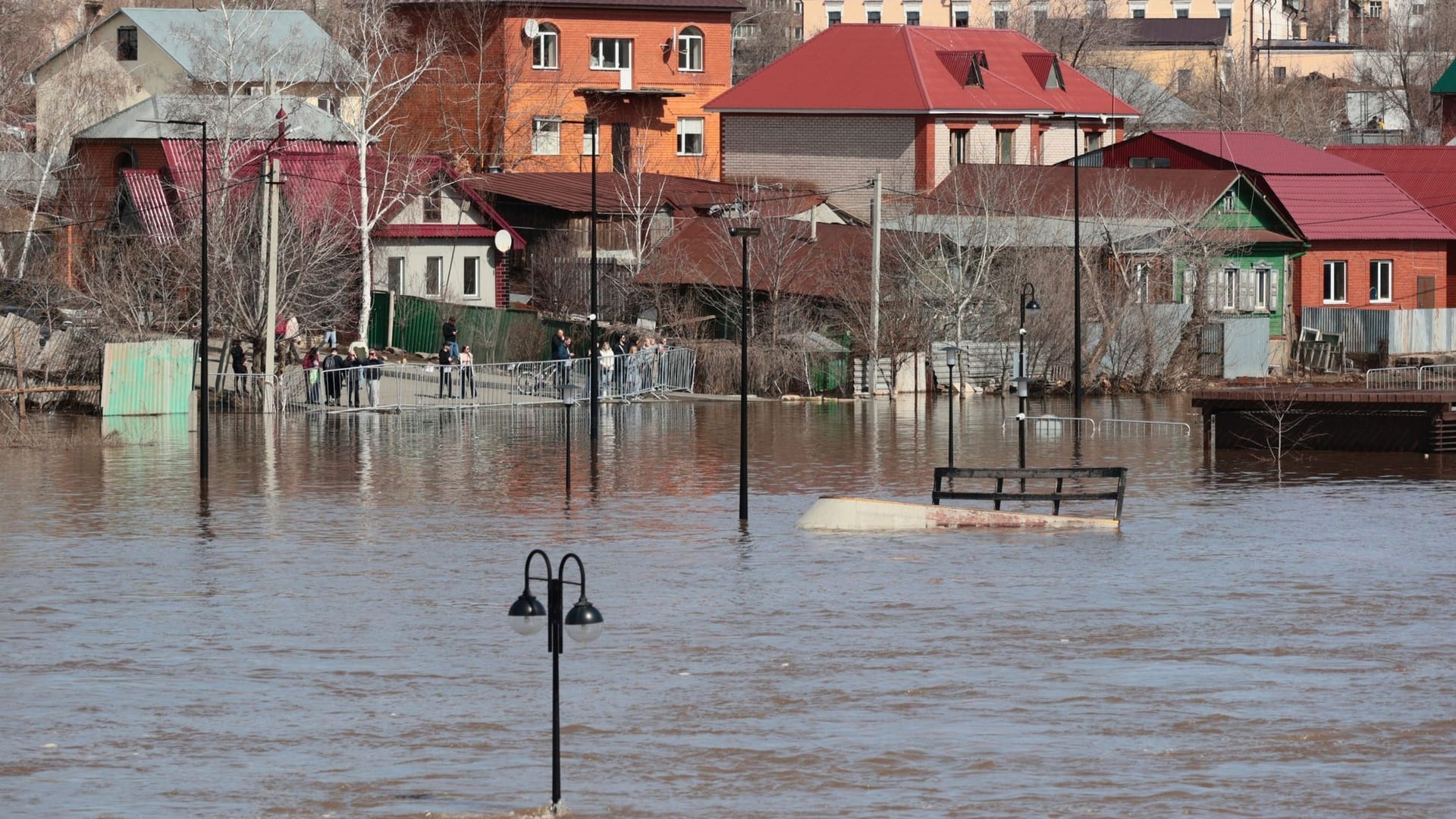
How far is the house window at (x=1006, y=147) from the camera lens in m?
78.9

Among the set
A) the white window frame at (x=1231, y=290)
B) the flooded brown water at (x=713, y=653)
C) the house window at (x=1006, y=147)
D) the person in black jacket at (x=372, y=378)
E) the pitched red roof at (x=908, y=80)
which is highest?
the pitched red roof at (x=908, y=80)

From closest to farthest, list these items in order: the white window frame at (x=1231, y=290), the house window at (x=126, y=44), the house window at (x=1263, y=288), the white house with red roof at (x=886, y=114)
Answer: the white window frame at (x=1231, y=290), the house window at (x=1263, y=288), the white house with red roof at (x=886, y=114), the house window at (x=126, y=44)

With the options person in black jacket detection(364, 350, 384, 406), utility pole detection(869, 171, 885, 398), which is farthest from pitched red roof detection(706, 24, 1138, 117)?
person in black jacket detection(364, 350, 384, 406)

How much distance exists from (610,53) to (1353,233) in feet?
99.0

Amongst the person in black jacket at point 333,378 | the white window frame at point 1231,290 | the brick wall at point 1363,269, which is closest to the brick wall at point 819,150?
the white window frame at point 1231,290

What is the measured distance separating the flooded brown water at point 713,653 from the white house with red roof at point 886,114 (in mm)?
41506

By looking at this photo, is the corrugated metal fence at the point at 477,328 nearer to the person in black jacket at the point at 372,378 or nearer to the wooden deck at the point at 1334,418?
the person in black jacket at the point at 372,378

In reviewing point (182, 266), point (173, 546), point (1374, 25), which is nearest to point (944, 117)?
point (182, 266)

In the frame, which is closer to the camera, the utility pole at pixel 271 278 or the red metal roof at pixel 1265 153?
the utility pole at pixel 271 278

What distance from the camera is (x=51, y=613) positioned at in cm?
2314

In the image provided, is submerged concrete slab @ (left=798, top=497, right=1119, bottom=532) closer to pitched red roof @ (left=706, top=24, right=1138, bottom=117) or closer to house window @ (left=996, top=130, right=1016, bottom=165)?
pitched red roof @ (left=706, top=24, right=1138, bottom=117)

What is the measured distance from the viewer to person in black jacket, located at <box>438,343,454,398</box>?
2071 inches

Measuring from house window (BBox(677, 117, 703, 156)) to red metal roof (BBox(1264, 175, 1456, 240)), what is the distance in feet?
80.4

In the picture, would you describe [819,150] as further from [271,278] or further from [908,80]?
[271,278]
